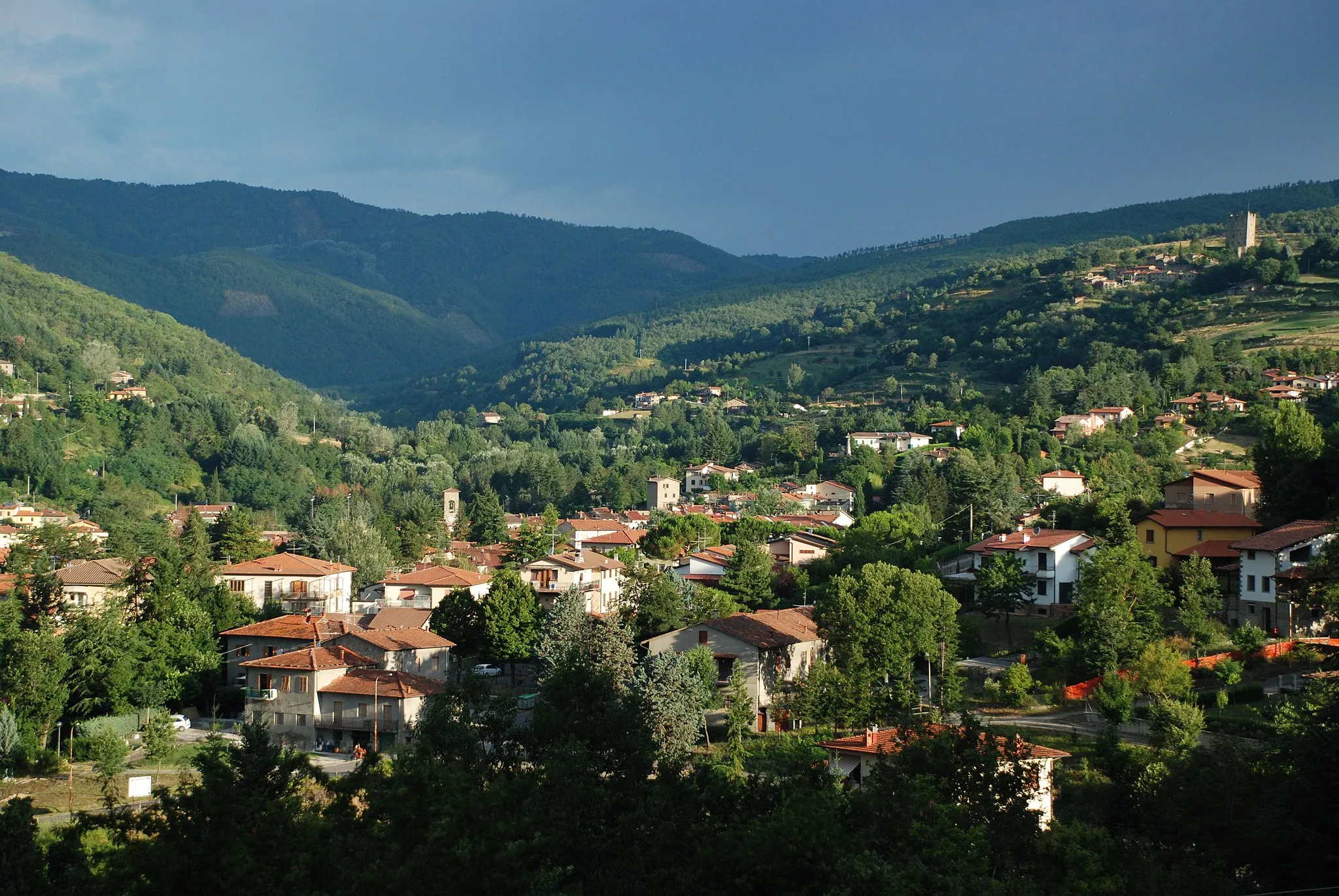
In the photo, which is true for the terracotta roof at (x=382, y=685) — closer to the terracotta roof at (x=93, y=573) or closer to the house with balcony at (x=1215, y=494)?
the terracotta roof at (x=93, y=573)

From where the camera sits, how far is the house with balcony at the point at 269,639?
152ft

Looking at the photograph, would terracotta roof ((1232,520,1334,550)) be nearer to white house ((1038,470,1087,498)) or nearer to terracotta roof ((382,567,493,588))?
white house ((1038,470,1087,498))

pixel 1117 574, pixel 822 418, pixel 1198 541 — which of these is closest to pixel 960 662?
pixel 1117 574

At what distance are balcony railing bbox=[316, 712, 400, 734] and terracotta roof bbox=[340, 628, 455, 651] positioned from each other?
4.01 metres

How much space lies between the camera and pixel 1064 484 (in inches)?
2687

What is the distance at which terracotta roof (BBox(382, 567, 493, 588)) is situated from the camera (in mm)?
57250

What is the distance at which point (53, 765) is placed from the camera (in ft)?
125

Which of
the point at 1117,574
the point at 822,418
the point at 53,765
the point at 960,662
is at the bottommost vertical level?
the point at 53,765

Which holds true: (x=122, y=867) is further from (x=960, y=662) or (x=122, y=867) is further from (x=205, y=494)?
(x=205, y=494)

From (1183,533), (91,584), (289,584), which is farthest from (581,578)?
(1183,533)

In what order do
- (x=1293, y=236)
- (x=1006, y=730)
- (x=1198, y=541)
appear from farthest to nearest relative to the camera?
(x=1293, y=236), (x=1198, y=541), (x=1006, y=730)

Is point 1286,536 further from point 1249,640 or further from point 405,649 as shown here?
point 405,649

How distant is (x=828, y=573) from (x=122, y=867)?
36677mm

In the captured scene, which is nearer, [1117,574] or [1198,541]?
[1117,574]
